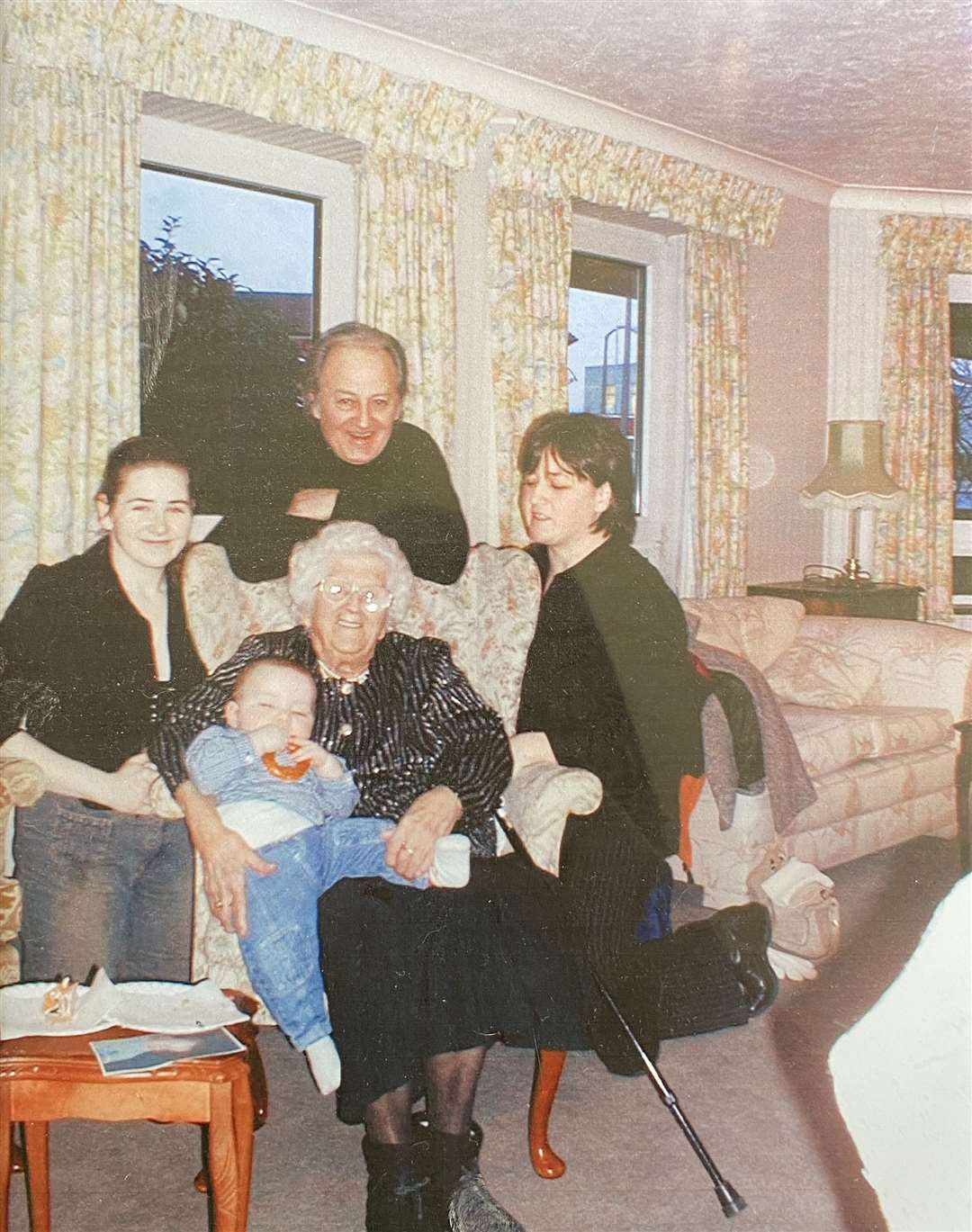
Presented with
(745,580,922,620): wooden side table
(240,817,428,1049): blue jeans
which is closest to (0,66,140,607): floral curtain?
(240,817,428,1049): blue jeans

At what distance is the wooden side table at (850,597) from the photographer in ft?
8.86

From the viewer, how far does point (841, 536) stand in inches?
106

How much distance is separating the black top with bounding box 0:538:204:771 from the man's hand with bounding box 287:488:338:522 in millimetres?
275

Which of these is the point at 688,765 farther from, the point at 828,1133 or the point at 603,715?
the point at 828,1133

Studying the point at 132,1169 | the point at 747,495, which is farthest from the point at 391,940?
the point at 747,495

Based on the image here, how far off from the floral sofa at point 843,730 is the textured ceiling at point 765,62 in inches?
42.9

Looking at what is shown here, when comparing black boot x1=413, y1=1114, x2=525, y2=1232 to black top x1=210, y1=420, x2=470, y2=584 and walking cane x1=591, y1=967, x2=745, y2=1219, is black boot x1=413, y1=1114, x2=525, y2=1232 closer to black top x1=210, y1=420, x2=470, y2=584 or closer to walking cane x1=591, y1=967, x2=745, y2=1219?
walking cane x1=591, y1=967, x2=745, y2=1219

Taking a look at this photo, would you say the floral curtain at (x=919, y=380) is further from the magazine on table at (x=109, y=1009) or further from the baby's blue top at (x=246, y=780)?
the magazine on table at (x=109, y=1009)

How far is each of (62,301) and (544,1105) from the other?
1.73 meters

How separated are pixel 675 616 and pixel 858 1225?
1.28 m

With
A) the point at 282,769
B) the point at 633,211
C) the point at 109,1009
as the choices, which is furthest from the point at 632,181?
the point at 109,1009

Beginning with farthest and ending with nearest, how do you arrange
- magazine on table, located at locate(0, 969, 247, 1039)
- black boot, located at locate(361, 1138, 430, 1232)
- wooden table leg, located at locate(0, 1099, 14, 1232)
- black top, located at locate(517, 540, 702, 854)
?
black top, located at locate(517, 540, 702, 854) < black boot, located at locate(361, 1138, 430, 1232) < magazine on table, located at locate(0, 969, 247, 1039) < wooden table leg, located at locate(0, 1099, 14, 1232)

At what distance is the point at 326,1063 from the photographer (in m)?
1.94

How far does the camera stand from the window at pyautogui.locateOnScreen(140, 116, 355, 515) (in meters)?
2.12
